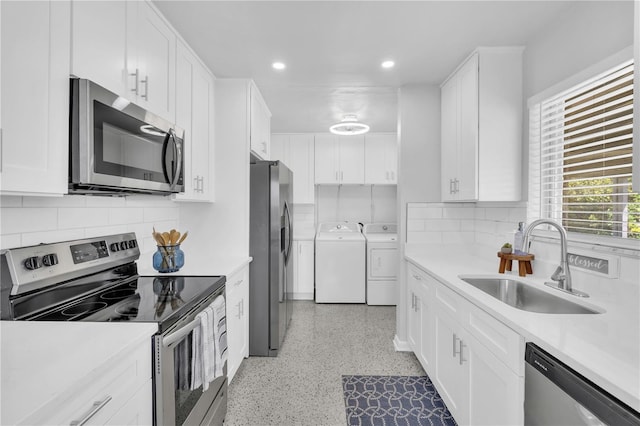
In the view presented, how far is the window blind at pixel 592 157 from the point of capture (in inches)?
60.8

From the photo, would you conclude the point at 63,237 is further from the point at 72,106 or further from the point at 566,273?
the point at 566,273

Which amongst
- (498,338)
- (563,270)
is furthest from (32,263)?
(563,270)

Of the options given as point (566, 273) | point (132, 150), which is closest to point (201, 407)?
point (132, 150)

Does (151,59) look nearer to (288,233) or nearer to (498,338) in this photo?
(288,233)

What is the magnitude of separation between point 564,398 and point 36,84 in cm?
189

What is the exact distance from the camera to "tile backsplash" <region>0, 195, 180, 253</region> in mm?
1323

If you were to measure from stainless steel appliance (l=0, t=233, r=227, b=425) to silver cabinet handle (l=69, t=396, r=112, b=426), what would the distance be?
28cm

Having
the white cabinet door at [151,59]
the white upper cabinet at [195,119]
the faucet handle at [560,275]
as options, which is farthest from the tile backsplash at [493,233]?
the white cabinet door at [151,59]

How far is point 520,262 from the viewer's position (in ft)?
6.64

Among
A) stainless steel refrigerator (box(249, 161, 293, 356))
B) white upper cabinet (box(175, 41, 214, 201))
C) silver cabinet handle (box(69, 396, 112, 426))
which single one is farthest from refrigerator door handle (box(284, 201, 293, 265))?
silver cabinet handle (box(69, 396, 112, 426))

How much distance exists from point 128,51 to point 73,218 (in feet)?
2.81

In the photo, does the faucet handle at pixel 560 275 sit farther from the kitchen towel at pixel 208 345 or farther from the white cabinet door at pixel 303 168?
the white cabinet door at pixel 303 168

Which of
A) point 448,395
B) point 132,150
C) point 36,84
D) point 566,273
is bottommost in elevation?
point 448,395

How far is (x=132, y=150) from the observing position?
1.50 metres
